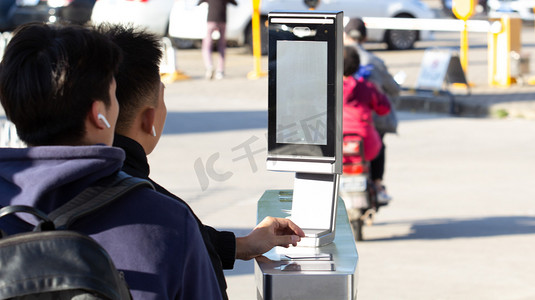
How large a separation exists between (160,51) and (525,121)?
10.3 meters

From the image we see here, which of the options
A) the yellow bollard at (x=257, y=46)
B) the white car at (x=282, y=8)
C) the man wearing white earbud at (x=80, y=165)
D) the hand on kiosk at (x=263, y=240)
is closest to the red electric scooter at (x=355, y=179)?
the hand on kiosk at (x=263, y=240)

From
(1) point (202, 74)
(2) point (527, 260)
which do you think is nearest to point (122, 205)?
(2) point (527, 260)

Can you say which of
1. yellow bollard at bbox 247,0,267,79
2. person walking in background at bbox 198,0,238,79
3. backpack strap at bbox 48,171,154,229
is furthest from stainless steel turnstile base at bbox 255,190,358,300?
person walking in background at bbox 198,0,238,79

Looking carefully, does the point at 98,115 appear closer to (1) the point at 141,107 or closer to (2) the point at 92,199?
(2) the point at 92,199

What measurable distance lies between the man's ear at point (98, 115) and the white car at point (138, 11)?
15729 millimetres

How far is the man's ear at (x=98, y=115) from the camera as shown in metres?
1.89

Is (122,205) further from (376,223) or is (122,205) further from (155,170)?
(155,170)

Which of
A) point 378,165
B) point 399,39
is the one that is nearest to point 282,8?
point 399,39

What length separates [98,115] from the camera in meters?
1.90

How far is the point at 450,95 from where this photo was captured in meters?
13.1

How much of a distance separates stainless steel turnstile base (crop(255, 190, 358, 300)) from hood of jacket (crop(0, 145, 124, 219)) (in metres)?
0.74

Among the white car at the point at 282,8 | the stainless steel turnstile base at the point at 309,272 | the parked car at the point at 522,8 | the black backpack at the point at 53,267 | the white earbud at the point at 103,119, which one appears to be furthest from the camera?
the parked car at the point at 522,8

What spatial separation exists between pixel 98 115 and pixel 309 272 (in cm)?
82

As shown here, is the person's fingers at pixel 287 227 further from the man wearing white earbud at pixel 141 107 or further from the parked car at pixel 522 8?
the parked car at pixel 522 8
